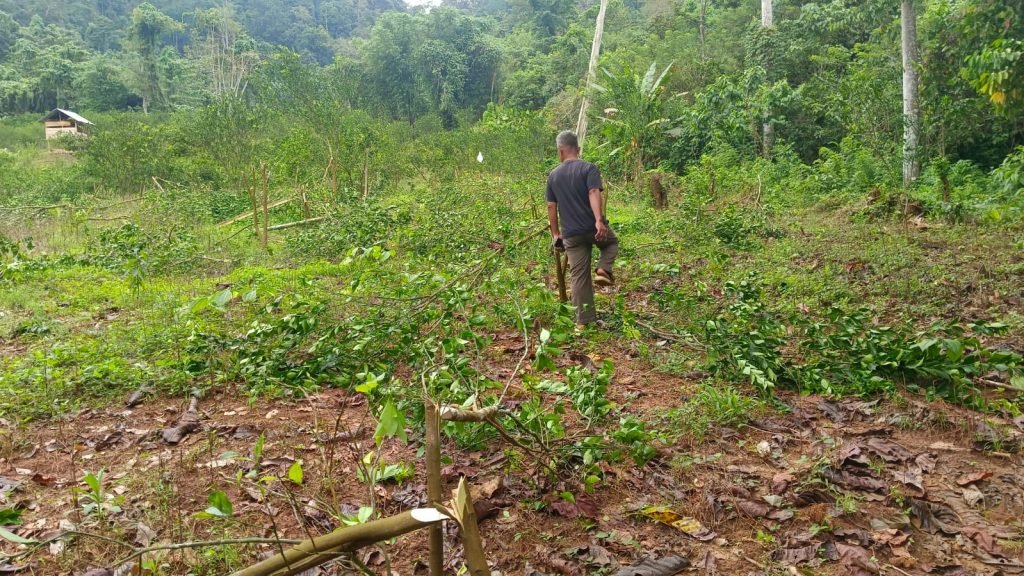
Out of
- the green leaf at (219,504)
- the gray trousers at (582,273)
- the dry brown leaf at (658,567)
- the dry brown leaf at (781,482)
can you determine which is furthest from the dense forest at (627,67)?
the green leaf at (219,504)

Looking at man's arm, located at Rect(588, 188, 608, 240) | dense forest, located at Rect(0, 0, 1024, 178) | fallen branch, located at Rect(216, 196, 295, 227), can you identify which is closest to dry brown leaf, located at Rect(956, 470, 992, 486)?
man's arm, located at Rect(588, 188, 608, 240)

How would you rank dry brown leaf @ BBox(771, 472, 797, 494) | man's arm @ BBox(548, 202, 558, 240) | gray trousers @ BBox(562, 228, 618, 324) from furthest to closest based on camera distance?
man's arm @ BBox(548, 202, 558, 240) → gray trousers @ BBox(562, 228, 618, 324) → dry brown leaf @ BBox(771, 472, 797, 494)

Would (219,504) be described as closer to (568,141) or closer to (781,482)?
(781,482)

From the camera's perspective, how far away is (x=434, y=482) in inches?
69.3

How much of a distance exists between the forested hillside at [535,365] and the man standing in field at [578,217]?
0.06 meters

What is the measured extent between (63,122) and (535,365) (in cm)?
4020

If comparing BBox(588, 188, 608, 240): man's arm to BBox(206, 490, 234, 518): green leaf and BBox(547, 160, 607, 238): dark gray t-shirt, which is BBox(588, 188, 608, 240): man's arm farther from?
BBox(206, 490, 234, 518): green leaf

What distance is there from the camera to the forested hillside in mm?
2609

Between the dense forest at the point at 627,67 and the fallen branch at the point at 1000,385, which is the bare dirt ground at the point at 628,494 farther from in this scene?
the dense forest at the point at 627,67

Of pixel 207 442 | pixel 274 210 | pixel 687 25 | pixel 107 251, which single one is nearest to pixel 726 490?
pixel 207 442

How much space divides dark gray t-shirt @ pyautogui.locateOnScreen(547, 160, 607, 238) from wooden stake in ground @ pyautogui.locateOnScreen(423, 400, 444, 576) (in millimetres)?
3774

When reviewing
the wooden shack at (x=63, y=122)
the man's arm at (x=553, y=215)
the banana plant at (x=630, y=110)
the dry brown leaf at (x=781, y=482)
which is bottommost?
the dry brown leaf at (x=781, y=482)

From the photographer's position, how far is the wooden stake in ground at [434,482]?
5.69ft

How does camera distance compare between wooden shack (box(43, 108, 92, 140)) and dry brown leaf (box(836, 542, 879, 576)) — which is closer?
dry brown leaf (box(836, 542, 879, 576))
